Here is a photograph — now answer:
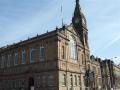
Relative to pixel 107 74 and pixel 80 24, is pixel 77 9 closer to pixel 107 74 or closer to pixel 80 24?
pixel 80 24

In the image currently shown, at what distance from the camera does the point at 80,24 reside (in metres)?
48.2

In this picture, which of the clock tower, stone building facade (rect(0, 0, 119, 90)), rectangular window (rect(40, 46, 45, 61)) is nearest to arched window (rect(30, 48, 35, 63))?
stone building facade (rect(0, 0, 119, 90))

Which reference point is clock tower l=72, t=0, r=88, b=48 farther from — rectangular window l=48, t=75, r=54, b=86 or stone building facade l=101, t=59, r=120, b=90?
stone building facade l=101, t=59, r=120, b=90

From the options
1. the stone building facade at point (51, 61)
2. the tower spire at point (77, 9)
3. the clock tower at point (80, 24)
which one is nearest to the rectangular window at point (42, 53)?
the stone building facade at point (51, 61)

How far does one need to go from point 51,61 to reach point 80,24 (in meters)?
15.4

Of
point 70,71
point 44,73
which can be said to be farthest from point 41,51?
point 70,71

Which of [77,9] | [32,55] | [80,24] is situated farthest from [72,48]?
[77,9]

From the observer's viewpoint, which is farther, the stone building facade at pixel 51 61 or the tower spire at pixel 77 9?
the tower spire at pixel 77 9

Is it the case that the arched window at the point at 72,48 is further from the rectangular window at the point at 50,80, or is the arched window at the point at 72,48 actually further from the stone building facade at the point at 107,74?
the stone building facade at the point at 107,74

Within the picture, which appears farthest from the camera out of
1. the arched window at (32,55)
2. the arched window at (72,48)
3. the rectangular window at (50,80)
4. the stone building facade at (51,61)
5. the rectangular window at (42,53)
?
the arched window at (72,48)

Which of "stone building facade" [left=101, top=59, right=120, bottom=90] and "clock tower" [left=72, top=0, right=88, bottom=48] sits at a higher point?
"clock tower" [left=72, top=0, right=88, bottom=48]

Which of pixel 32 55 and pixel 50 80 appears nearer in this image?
pixel 50 80

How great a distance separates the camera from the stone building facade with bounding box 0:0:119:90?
3672 centimetres

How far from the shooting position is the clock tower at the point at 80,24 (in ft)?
157
